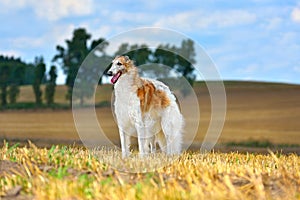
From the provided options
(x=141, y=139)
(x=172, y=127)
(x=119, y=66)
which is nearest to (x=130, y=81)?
(x=119, y=66)

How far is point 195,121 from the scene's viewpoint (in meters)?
11.2

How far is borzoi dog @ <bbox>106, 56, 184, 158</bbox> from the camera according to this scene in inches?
400

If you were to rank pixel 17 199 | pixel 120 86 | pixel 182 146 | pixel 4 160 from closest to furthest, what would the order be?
pixel 17 199
pixel 4 160
pixel 120 86
pixel 182 146

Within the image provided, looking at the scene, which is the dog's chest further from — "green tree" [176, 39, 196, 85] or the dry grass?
the dry grass

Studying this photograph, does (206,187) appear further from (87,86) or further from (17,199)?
(87,86)

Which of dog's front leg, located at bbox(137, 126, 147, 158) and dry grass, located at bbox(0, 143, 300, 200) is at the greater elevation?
dog's front leg, located at bbox(137, 126, 147, 158)

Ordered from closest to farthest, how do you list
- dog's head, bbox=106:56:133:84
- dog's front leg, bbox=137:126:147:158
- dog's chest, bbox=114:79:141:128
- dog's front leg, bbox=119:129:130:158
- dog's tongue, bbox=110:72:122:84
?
dog's head, bbox=106:56:133:84 → dog's tongue, bbox=110:72:122:84 → dog's chest, bbox=114:79:141:128 → dog's front leg, bbox=137:126:147:158 → dog's front leg, bbox=119:129:130:158

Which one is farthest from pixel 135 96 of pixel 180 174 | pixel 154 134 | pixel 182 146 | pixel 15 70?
pixel 15 70

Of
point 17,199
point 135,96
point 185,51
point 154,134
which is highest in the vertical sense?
point 185,51

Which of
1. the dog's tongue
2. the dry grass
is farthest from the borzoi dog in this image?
the dry grass

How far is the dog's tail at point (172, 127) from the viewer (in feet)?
35.4

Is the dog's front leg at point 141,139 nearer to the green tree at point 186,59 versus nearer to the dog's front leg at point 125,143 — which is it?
the dog's front leg at point 125,143

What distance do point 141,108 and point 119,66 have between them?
3.00 ft

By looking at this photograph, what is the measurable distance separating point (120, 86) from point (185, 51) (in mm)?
1337
